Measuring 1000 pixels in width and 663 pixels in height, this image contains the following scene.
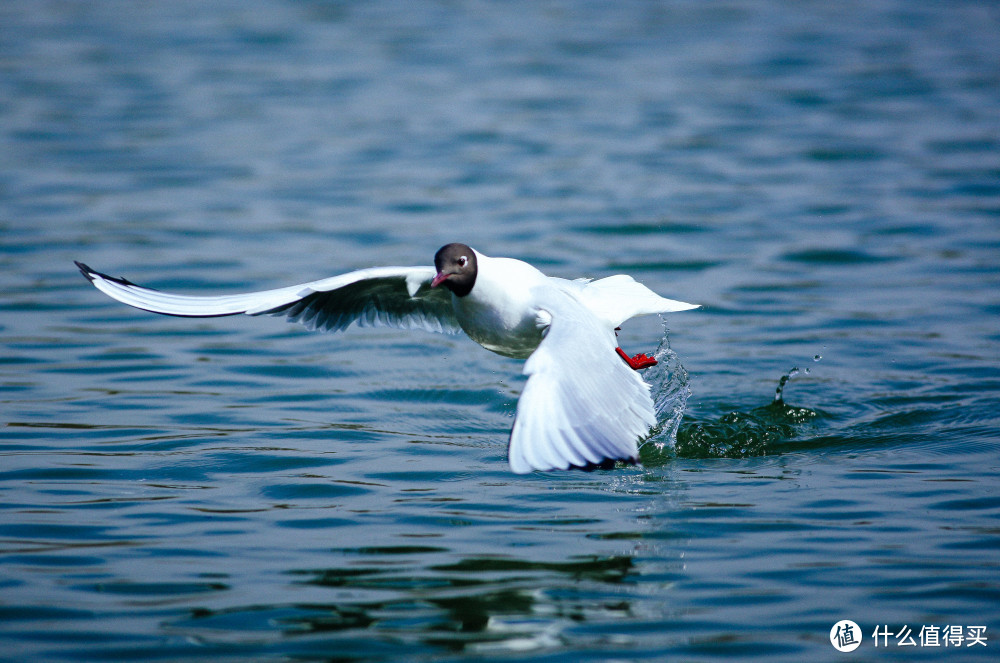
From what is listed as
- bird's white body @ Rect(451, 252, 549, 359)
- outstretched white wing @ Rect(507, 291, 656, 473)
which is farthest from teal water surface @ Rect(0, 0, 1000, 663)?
bird's white body @ Rect(451, 252, 549, 359)

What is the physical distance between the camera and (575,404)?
189 inches

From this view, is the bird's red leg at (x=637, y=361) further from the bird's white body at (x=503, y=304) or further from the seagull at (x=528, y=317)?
the bird's white body at (x=503, y=304)

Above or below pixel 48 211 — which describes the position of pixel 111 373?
below

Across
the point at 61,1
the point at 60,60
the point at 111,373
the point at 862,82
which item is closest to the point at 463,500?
the point at 111,373

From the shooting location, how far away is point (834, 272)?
1013 centimetres

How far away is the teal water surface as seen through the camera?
4477 mm

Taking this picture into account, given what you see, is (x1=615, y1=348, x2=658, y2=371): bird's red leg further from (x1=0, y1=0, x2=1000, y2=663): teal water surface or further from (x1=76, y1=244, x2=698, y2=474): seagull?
(x1=0, y1=0, x2=1000, y2=663): teal water surface

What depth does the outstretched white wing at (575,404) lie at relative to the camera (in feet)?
14.8

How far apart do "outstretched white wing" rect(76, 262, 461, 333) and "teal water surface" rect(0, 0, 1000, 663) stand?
65 cm

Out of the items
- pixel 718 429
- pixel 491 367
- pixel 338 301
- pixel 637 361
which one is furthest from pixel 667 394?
pixel 338 301

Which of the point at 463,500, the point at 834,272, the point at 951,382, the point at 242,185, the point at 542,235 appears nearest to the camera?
the point at 463,500

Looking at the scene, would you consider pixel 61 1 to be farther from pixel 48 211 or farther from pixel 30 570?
pixel 30 570

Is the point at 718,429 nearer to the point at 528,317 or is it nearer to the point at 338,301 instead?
the point at 528,317

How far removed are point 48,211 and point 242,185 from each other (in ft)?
7.22
